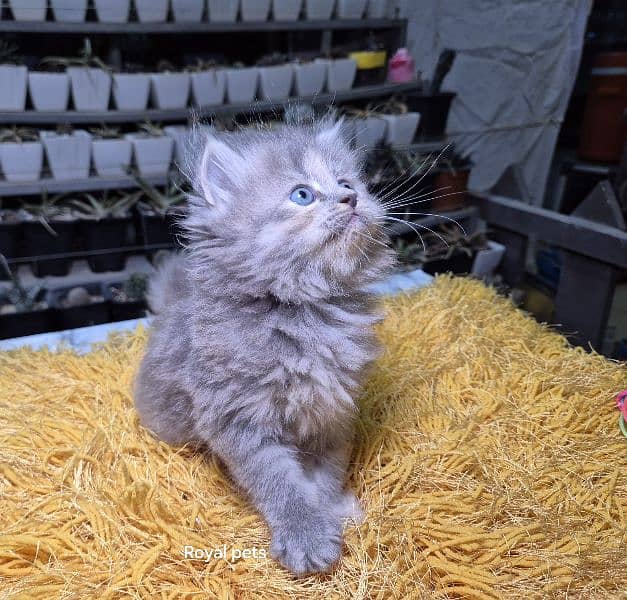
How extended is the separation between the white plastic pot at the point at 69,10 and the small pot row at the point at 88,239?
1.79 ft

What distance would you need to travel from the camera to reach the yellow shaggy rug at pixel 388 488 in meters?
0.81

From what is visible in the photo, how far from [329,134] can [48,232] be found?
107cm

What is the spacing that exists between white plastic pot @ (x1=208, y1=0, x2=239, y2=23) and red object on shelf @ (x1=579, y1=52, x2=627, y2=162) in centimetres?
109

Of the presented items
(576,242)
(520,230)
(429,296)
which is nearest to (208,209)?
(429,296)

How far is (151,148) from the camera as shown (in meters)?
1.66

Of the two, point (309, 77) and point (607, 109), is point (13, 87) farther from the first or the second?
point (607, 109)

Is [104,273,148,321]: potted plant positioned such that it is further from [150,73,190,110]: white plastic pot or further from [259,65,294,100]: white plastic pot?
[259,65,294,100]: white plastic pot

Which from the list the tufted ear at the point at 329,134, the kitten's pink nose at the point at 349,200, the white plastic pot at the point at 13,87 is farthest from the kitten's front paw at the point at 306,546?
the white plastic pot at the point at 13,87

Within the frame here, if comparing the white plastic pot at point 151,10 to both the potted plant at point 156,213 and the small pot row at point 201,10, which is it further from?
the potted plant at point 156,213

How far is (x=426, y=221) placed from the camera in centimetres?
201

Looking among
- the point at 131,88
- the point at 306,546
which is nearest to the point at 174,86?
the point at 131,88

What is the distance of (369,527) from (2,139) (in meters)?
1.43

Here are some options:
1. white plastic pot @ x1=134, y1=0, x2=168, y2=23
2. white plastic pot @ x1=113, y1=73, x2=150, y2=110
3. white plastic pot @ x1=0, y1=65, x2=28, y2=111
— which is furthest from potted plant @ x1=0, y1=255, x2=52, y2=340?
white plastic pot @ x1=134, y1=0, x2=168, y2=23

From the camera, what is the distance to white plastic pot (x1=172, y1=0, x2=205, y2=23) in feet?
4.99
